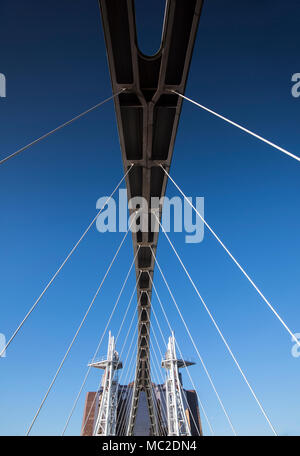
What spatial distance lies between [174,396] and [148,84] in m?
35.4

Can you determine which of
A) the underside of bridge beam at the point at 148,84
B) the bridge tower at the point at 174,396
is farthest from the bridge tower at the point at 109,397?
the underside of bridge beam at the point at 148,84

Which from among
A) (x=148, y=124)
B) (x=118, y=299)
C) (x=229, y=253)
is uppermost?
(x=148, y=124)

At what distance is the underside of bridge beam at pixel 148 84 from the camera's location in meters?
6.61

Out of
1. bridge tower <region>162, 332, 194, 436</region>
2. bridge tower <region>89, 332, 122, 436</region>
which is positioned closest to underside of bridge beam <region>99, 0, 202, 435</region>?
bridge tower <region>162, 332, 194, 436</region>

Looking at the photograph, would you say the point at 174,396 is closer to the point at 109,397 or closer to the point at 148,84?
the point at 109,397

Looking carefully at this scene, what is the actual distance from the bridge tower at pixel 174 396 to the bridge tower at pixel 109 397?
6874mm

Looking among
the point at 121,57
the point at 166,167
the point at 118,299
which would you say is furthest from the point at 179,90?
the point at 118,299

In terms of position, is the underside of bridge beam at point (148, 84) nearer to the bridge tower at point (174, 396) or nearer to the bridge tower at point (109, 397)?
the bridge tower at point (174, 396)

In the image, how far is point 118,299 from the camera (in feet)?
49.6

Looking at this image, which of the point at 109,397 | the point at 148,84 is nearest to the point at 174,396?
the point at 109,397

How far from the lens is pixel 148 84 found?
8.52 m

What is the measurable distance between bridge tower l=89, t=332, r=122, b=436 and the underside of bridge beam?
29.1 m
